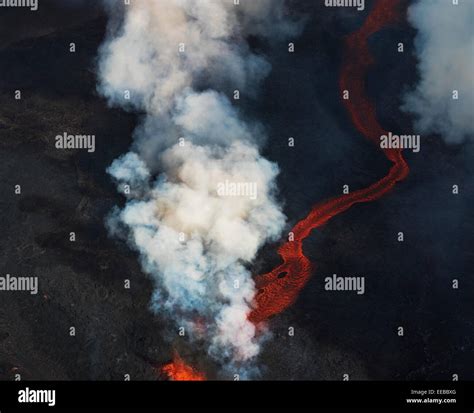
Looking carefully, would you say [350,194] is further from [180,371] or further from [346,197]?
[180,371]

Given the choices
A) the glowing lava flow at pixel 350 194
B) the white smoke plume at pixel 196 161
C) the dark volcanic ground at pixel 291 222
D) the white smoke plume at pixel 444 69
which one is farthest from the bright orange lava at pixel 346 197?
the white smoke plume at pixel 444 69

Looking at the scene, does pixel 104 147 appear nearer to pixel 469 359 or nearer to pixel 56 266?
pixel 56 266

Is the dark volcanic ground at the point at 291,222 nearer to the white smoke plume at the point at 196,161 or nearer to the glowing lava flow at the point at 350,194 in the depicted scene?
the glowing lava flow at the point at 350,194

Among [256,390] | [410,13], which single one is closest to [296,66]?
[410,13]

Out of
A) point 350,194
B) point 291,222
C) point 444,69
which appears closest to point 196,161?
point 291,222

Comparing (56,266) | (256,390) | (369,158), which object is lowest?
(256,390)

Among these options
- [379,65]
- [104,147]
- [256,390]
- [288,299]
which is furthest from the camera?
[379,65]

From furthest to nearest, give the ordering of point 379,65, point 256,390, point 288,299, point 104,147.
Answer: point 379,65 < point 104,147 < point 288,299 < point 256,390
